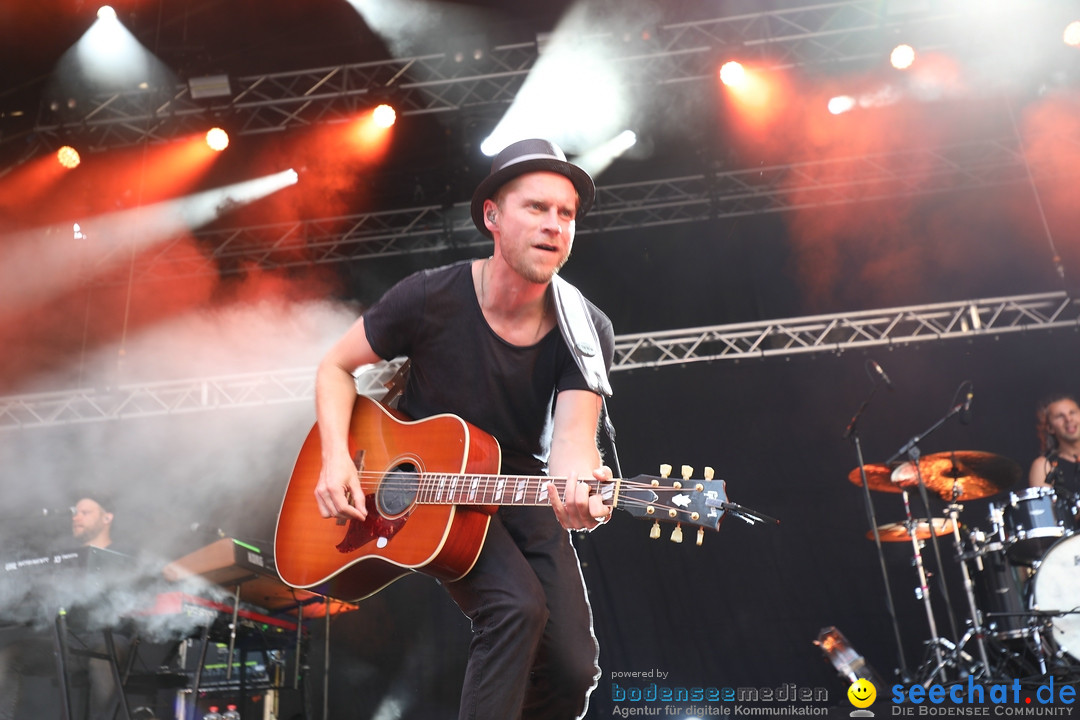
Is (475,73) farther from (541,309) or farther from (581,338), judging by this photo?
(581,338)

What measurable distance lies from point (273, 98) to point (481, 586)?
24.1 ft

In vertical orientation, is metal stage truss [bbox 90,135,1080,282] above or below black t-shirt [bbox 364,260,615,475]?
above

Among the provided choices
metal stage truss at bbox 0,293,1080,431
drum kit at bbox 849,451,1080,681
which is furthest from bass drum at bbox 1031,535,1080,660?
metal stage truss at bbox 0,293,1080,431

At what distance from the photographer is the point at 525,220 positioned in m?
2.90

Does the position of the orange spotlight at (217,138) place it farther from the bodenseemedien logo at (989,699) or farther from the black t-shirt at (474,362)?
the bodenseemedien logo at (989,699)

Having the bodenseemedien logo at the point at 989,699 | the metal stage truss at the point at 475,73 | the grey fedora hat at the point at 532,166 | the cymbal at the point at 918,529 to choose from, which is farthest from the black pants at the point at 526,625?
the metal stage truss at the point at 475,73

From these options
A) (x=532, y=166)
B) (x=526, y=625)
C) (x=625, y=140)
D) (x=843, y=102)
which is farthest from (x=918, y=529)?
(x=532, y=166)

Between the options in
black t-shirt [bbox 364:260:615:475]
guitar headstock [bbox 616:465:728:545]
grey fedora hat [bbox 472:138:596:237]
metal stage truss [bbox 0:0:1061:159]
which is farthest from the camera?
metal stage truss [bbox 0:0:1061:159]

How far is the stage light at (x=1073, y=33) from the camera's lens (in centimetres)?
773

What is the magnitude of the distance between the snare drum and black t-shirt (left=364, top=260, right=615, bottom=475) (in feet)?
14.3

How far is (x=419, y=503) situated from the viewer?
2.92m

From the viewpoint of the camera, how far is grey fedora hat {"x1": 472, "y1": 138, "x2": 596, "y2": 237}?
2906mm

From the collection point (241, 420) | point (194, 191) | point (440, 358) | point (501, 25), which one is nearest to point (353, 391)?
point (440, 358)

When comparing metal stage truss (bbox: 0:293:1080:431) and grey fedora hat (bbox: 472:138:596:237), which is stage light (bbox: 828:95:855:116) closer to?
metal stage truss (bbox: 0:293:1080:431)
